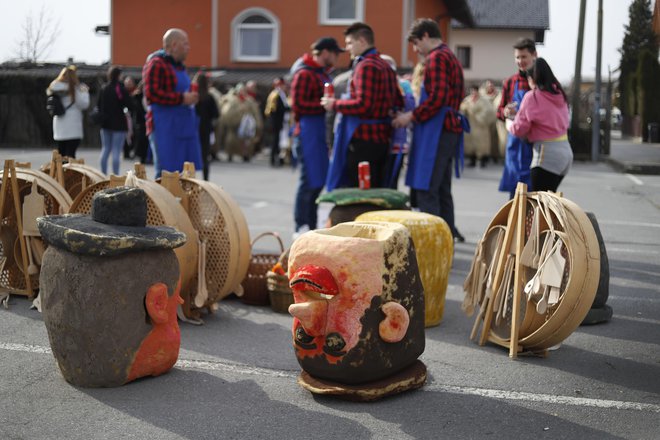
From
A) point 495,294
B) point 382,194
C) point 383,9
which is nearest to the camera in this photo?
point 495,294

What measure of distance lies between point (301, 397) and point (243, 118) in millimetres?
17964

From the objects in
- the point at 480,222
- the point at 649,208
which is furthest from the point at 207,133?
the point at 649,208

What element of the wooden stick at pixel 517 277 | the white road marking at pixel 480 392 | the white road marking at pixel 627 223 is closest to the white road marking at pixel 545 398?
the white road marking at pixel 480 392

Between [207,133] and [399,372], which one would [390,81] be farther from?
[207,133]

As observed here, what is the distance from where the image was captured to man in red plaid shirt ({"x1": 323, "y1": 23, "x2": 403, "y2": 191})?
7.71 m

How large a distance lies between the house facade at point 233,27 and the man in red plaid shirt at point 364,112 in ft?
69.5

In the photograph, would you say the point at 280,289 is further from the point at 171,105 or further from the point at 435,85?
the point at 171,105

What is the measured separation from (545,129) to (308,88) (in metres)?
2.56

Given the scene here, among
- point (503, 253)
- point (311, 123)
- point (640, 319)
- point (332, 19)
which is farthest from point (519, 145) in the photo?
point (332, 19)

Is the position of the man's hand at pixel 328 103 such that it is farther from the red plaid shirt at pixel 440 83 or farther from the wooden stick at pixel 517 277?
the wooden stick at pixel 517 277

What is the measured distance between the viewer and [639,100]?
106 ft

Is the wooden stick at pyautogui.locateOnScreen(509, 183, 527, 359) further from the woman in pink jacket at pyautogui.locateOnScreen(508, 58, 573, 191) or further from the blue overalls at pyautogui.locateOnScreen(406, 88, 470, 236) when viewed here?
the blue overalls at pyautogui.locateOnScreen(406, 88, 470, 236)

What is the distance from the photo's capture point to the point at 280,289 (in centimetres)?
631

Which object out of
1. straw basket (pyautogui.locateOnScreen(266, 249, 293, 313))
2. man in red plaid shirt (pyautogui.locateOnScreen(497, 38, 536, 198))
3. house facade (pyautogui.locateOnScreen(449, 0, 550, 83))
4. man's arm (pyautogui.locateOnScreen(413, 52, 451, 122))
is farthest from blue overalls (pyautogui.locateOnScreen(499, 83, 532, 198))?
house facade (pyautogui.locateOnScreen(449, 0, 550, 83))
